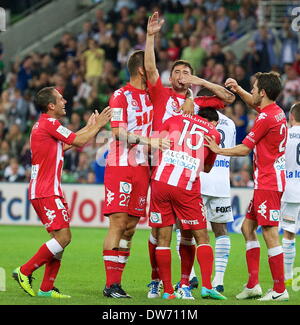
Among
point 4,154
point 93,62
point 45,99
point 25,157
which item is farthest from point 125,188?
point 93,62

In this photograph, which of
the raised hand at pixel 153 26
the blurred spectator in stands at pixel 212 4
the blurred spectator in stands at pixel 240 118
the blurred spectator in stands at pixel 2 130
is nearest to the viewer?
the raised hand at pixel 153 26

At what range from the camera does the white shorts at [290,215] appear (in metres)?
11.2

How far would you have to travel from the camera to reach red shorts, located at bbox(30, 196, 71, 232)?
941cm

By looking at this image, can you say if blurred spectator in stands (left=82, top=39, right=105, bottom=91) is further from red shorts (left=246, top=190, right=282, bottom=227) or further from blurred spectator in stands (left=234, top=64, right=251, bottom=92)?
red shorts (left=246, top=190, right=282, bottom=227)

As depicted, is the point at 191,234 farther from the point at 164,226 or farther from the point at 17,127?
the point at 17,127

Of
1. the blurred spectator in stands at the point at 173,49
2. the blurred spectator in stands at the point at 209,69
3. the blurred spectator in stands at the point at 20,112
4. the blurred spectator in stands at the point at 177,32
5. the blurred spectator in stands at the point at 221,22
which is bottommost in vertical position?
the blurred spectator in stands at the point at 20,112

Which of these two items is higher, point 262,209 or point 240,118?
point 240,118

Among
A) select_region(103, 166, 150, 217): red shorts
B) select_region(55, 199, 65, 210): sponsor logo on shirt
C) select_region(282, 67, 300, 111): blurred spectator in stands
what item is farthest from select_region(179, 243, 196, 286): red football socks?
select_region(282, 67, 300, 111): blurred spectator in stands

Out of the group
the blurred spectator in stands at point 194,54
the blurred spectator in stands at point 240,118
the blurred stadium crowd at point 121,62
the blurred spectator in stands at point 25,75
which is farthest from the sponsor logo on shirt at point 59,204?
the blurred spectator in stands at point 25,75

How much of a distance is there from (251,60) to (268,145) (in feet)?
38.6

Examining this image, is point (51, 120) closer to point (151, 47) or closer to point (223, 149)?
point (151, 47)

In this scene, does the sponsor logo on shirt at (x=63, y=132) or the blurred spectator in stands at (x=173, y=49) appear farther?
the blurred spectator in stands at (x=173, y=49)

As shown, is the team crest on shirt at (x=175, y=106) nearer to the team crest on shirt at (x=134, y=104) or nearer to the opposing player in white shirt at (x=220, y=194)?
the team crest on shirt at (x=134, y=104)

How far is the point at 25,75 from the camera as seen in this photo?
24.2 meters
